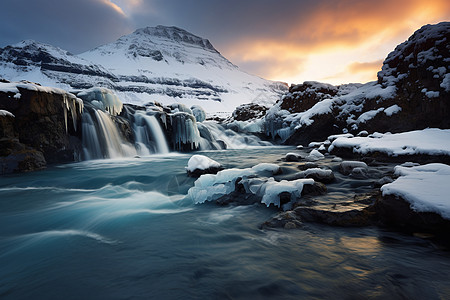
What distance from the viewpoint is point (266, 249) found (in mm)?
2117

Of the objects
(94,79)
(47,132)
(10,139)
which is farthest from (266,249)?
(94,79)

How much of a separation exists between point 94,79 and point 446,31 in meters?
114

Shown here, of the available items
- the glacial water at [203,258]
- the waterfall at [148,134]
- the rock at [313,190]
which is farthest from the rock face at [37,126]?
the rock at [313,190]

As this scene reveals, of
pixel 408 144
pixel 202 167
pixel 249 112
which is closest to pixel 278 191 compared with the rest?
pixel 202 167

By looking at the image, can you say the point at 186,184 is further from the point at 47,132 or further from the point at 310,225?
the point at 47,132

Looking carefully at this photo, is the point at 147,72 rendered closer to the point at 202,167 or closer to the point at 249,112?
the point at 249,112

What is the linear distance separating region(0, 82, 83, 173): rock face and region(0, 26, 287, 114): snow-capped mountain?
43867 millimetres

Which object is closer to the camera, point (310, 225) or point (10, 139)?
point (310, 225)

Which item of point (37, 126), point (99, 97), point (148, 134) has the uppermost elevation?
point (99, 97)

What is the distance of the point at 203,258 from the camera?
2.03 metres

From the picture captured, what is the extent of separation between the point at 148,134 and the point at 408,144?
13.0 m

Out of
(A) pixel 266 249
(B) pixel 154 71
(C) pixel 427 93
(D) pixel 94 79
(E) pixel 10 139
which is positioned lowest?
(A) pixel 266 249

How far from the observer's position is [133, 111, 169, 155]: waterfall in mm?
12508

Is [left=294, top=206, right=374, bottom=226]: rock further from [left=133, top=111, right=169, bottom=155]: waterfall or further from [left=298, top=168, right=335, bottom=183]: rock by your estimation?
[left=133, top=111, right=169, bottom=155]: waterfall
